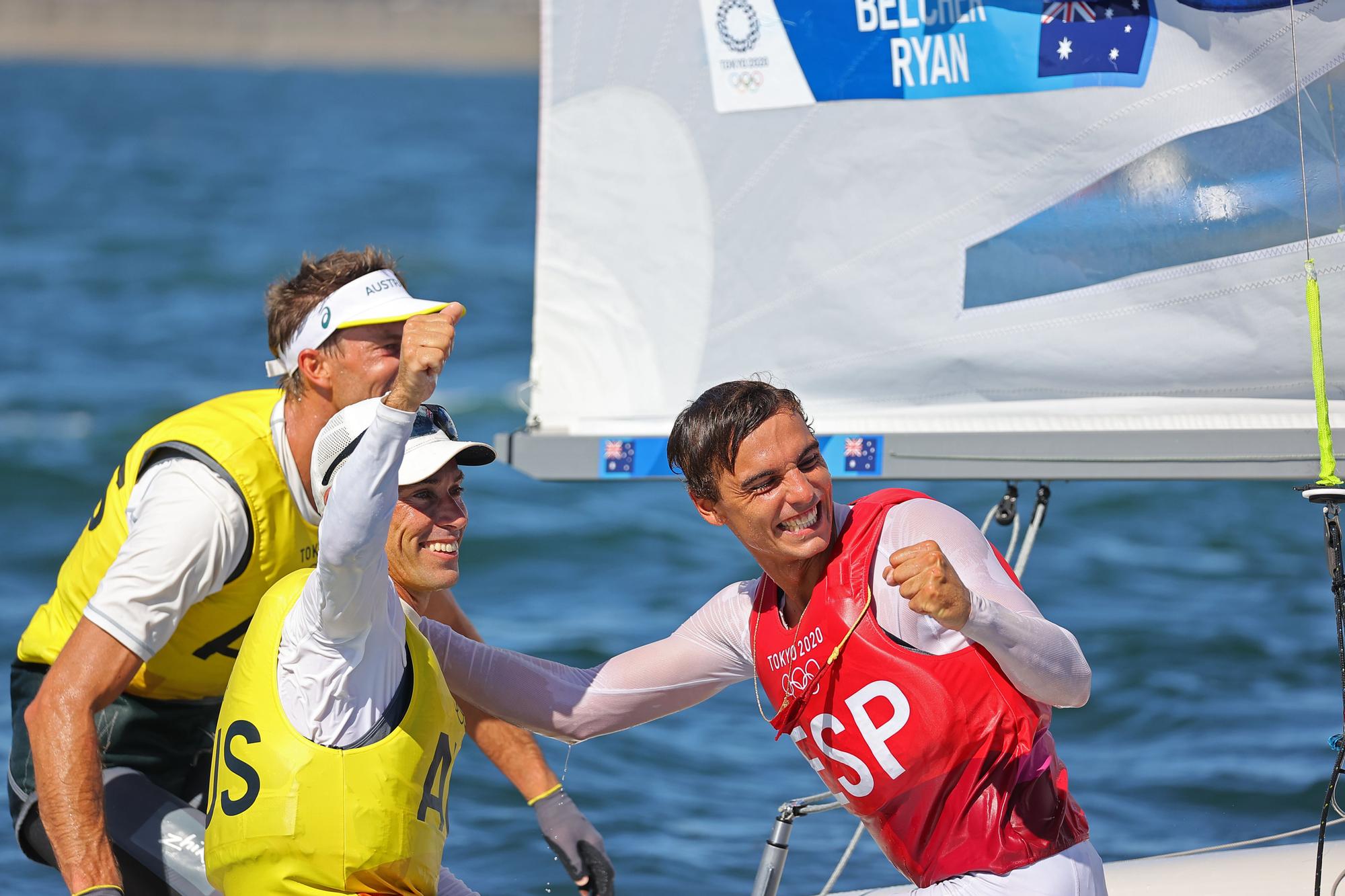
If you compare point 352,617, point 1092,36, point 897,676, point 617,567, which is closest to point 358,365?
point 352,617

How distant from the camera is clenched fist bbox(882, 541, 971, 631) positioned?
1712 millimetres

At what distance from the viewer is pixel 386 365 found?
246 cm

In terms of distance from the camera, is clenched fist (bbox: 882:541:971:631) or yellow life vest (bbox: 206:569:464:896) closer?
clenched fist (bbox: 882:541:971:631)

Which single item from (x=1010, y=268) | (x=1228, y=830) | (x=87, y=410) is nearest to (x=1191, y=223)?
(x=1010, y=268)

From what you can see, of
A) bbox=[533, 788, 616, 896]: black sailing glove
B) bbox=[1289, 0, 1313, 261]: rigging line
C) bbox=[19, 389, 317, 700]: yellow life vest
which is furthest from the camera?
bbox=[533, 788, 616, 896]: black sailing glove

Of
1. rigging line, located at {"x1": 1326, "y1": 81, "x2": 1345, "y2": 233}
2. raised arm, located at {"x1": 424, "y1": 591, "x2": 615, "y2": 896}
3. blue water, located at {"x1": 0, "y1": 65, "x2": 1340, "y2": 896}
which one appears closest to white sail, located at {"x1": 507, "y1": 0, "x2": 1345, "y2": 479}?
rigging line, located at {"x1": 1326, "y1": 81, "x2": 1345, "y2": 233}

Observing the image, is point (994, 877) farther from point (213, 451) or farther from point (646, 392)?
point (646, 392)

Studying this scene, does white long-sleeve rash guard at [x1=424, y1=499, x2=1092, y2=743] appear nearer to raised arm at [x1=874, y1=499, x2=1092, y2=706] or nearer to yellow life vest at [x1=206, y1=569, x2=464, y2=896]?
raised arm at [x1=874, y1=499, x2=1092, y2=706]

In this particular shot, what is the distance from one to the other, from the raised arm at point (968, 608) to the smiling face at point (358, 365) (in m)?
0.86

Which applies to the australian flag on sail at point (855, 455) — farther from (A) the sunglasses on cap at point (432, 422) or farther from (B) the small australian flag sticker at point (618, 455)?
(A) the sunglasses on cap at point (432, 422)

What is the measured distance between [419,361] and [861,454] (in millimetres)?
1380

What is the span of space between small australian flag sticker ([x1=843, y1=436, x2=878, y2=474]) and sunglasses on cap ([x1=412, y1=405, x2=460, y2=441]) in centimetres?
97

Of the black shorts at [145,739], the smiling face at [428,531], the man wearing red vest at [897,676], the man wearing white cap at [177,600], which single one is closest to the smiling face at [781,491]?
the man wearing red vest at [897,676]

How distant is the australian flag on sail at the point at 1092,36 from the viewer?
272cm
